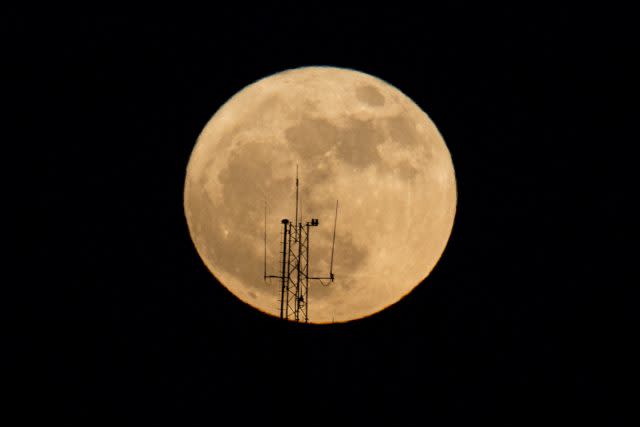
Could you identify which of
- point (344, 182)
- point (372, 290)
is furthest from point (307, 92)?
point (372, 290)

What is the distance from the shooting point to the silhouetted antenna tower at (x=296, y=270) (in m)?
15.3

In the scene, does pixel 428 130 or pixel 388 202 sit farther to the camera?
pixel 428 130

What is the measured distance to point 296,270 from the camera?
617 inches

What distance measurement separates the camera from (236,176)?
15.7 metres

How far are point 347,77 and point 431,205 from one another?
11.6 ft

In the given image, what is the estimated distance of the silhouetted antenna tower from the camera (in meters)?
15.3

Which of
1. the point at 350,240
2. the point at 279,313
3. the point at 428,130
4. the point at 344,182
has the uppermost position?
the point at 428,130

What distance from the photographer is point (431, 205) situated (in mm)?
16391

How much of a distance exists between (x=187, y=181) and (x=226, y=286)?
2.64 metres

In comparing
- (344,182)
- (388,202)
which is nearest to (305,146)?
(344,182)

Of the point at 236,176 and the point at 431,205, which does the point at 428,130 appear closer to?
the point at 431,205

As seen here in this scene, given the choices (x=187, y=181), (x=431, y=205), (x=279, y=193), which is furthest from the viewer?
(x=187, y=181)

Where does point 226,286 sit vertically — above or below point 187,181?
below

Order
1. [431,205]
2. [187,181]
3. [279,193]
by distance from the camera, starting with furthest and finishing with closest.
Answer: [187,181] < [431,205] < [279,193]
